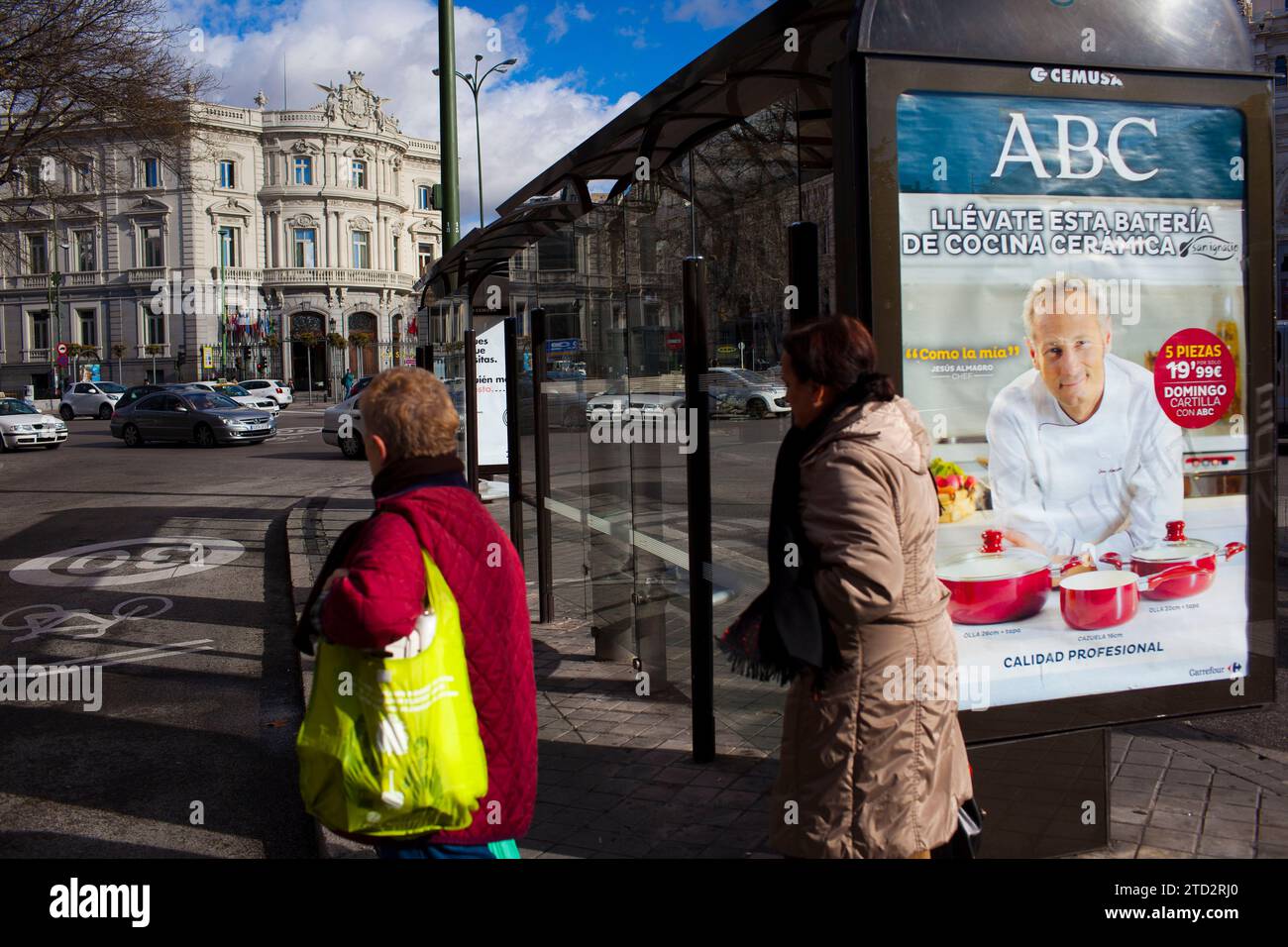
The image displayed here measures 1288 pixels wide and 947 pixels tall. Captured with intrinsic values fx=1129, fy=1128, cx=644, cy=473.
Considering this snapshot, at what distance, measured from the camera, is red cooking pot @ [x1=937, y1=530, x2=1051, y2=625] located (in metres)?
3.47

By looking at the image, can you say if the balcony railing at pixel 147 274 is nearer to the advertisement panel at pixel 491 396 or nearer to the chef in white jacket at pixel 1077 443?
the advertisement panel at pixel 491 396

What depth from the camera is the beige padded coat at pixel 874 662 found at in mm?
2592

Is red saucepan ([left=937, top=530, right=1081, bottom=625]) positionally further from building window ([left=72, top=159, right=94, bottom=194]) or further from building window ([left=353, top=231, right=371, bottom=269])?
building window ([left=353, top=231, right=371, bottom=269])

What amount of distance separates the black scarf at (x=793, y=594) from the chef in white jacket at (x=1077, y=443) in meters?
0.94

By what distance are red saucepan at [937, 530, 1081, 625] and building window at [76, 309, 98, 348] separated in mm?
74191

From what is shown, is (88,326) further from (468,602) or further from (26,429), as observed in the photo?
(468,602)

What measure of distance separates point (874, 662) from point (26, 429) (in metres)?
30.0

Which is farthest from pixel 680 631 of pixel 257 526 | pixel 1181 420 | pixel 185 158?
pixel 185 158

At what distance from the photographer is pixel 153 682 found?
22.6 ft

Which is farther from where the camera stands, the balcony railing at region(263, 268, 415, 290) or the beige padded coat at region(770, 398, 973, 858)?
the balcony railing at region(263, 268, 415, 290)

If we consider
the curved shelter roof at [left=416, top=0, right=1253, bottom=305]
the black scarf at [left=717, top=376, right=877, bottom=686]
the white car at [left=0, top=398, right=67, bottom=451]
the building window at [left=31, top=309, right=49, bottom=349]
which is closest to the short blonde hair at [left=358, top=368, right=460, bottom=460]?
the black scarf at [left=717, top=376, right=877, bottom=686]

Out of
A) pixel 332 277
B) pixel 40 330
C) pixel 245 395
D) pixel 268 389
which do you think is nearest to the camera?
pixel 245 395

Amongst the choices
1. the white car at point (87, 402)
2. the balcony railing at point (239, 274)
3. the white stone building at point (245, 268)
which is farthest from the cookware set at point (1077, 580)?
the balcony railing at point (239, 274)

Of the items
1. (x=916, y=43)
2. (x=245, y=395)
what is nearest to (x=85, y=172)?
(x=916, y=43)
